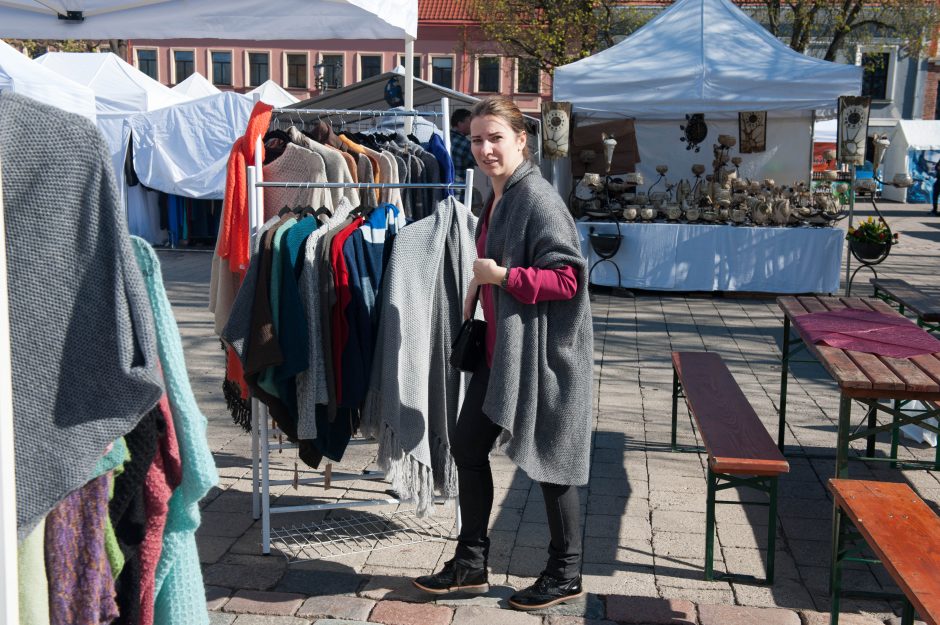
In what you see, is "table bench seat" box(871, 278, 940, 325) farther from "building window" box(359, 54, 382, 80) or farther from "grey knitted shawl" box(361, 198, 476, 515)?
"building window" box(359, 54, 382, 80)

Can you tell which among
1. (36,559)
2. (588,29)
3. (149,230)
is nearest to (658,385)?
(36,559)

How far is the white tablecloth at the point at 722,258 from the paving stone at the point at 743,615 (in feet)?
25.0

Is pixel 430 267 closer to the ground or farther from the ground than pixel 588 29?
closer to the ground

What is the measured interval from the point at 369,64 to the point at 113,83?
28.4 metres

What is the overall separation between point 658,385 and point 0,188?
573cm

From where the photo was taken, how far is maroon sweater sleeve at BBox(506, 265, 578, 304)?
10.1ft

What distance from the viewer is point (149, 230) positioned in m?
15.1

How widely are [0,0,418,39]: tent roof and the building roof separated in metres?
37.0

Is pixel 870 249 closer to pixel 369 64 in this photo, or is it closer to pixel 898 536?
pixel 898 536

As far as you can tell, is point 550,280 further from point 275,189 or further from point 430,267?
point 275,189

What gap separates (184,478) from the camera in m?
2.07

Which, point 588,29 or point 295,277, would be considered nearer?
point 295,277

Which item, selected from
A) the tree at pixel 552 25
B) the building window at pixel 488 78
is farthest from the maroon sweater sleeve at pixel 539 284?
the building window at pixel 488 78

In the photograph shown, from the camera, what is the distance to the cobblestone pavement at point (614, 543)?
11.2 ft
